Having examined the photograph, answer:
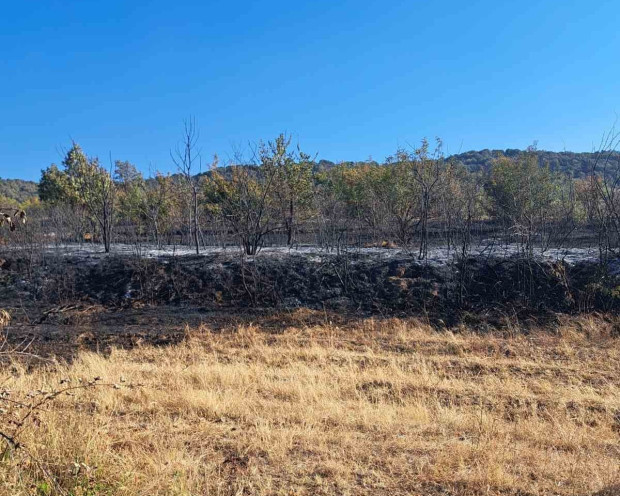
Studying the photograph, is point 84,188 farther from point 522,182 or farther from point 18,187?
point 18,187

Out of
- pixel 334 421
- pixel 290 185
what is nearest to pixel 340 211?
pixel 290 185

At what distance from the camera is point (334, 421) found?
14.5ft

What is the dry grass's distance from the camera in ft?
10.0

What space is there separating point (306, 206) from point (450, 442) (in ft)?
48.4

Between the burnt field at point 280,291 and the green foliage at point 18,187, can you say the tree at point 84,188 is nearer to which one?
the burnt field at point 280,291

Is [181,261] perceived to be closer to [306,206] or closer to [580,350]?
[306,206]

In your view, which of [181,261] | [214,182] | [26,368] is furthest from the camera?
[214,182]

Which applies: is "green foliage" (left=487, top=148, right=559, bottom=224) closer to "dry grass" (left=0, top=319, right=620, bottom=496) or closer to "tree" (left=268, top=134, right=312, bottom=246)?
"tree" (left=268, top=134, right=312, bottom=246)

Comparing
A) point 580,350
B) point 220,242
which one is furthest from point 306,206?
point 580,350

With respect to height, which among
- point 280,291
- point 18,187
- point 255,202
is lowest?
point 280,291

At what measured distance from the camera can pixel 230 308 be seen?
10883 mm

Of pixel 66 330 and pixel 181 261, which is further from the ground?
pixel 181 261

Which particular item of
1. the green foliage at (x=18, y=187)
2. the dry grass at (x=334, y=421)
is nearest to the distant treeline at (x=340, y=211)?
the dry grass at (x=334, y=421)

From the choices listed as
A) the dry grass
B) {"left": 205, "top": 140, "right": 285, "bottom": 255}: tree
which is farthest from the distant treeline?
the dry grass
